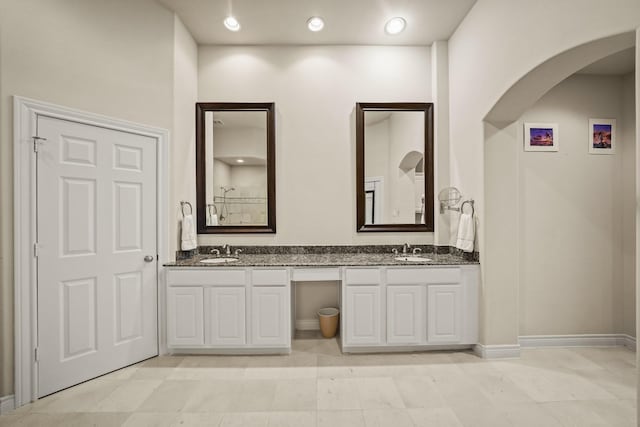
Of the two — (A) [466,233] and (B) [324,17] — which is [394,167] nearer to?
(A) [466,233]

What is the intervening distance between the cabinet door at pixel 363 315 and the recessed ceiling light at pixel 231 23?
2.73 m

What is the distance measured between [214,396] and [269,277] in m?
0.96

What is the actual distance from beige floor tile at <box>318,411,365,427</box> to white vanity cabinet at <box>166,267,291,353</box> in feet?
2.85

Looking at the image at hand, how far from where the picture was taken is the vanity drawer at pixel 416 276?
2699 mm

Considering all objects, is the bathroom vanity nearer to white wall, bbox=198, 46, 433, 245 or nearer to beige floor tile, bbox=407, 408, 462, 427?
white wall, bbox=198, 46, 433, 245

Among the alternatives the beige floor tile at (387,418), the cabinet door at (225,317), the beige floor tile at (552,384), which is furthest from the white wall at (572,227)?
the cabinet door at (225,317)

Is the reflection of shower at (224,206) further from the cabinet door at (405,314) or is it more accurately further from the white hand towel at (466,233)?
the white hand towel at (466,233)

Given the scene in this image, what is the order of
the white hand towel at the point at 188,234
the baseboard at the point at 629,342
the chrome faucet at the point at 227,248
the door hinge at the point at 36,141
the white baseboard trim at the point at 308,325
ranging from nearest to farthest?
the door hinge at the point at 36,141, the baseboard at the point at 629,342, the white hand towel at the point at 188,234, the chrome faucet at the point at 227,248, the white baseboard trim at the point at 308,325

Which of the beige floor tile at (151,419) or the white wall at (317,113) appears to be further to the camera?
the white wall at (317,113)

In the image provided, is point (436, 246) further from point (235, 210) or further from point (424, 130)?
point (235, 210)

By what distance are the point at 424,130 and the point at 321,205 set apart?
4.53ft

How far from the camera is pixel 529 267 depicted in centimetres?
294

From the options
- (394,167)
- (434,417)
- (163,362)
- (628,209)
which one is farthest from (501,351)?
(163,362)

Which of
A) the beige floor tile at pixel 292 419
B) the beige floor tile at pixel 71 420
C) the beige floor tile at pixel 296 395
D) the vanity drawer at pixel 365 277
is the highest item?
the vanity drawer at pixel 365 277
